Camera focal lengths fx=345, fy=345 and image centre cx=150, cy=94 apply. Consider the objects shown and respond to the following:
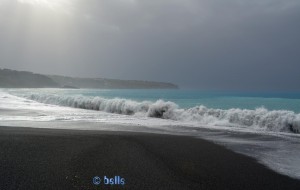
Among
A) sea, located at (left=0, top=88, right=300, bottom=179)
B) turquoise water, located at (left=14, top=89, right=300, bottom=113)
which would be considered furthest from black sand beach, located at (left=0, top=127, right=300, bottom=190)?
turquoise water, located at (left=14, top=89, right=300, bottom=113)

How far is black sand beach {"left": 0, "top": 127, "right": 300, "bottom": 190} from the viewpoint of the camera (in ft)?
18.7

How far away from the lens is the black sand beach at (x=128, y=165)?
224 inches

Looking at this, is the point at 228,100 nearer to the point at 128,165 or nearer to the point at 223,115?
the point at 223,115

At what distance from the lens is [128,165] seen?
693 centimetres

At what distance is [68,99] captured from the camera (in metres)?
40.2

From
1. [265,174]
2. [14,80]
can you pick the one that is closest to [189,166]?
[265,174]

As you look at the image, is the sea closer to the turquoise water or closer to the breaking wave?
the breaking wave

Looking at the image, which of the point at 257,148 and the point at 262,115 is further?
the point at 262,115

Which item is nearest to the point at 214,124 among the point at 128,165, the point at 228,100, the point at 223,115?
the point at 223,115

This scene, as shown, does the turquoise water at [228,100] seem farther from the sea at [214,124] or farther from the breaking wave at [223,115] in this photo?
the sea at [214,124]

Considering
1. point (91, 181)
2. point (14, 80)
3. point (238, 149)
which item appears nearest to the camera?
point (91, 181)

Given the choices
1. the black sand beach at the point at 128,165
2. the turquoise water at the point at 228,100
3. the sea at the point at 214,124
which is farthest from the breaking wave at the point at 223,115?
the turquoise water at the point at 228,100

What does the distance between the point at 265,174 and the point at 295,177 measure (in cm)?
54

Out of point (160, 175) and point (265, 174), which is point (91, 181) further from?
point (265, 174)
